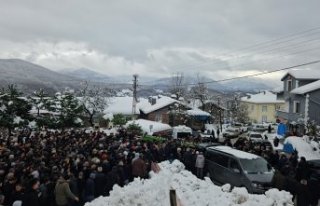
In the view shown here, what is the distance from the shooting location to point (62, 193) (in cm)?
1189

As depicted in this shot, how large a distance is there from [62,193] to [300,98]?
36.6 meters

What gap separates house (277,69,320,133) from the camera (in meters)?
41.9

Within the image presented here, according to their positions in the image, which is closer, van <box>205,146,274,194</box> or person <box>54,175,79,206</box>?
person <box>54,175,79,206</box>

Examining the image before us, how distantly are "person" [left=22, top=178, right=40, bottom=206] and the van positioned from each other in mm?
8730

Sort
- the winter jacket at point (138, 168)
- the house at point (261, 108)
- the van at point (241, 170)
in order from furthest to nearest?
the house at point (261, 108), the van at point (241, 170), the winter jacket at point (138, 168)

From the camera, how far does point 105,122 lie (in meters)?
53.4

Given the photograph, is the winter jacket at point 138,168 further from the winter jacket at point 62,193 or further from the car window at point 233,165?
the winter jacket at point 62,193

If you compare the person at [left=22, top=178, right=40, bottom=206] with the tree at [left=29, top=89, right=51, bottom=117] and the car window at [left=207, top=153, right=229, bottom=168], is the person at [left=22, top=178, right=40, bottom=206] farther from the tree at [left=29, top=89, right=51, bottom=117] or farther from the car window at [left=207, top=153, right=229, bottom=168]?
the tree at [left=29, top=89, right=51, bottom=117]

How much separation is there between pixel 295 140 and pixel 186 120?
29712mm

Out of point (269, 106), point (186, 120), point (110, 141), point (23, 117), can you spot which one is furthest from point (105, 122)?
point (269, 106)

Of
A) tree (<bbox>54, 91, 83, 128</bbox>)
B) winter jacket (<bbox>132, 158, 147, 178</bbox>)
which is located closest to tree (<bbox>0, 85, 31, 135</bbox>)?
tree (<bbox>54, 91, 83, 128</bbox>)

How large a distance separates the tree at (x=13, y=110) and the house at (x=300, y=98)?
2312cm

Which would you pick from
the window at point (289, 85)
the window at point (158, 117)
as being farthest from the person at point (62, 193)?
the window at point (158, 117)

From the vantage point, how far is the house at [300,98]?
41.9 metres
